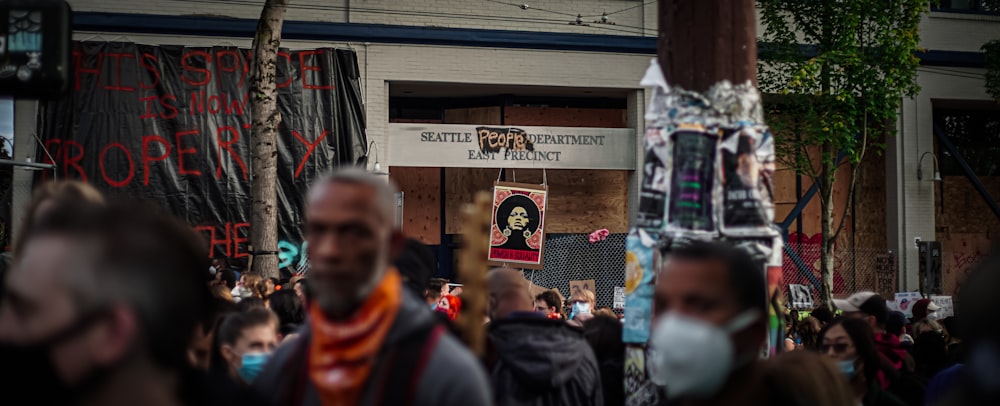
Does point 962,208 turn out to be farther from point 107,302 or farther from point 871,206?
point 107,302

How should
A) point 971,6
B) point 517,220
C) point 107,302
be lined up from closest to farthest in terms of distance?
point 107,302 < point 517,220 < point 971,6

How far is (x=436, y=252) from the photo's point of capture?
2306 centimetres

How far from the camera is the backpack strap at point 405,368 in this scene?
2711 millimetres

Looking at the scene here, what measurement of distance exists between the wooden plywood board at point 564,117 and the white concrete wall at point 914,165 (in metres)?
6.27

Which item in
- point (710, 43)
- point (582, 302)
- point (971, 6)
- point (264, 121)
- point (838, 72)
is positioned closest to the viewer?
point (710, 43)

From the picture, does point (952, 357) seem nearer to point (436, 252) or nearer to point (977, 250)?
point (436, 252)

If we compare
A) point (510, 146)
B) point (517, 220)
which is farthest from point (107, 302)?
point (510, 146)

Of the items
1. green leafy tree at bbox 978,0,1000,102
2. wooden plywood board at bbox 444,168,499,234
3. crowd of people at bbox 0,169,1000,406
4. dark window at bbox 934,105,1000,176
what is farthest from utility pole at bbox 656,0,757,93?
dark window at bbox 934,105,1000,176

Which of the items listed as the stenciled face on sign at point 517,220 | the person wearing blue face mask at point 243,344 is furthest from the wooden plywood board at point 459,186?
the person wearing blue face mask at point 243,344

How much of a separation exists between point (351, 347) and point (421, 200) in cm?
2045

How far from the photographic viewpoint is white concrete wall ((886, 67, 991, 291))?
23828 mm

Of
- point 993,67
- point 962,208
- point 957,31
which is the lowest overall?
point 962,208

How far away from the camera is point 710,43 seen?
17.0 feet

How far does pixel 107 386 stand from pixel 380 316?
0.74 meters
